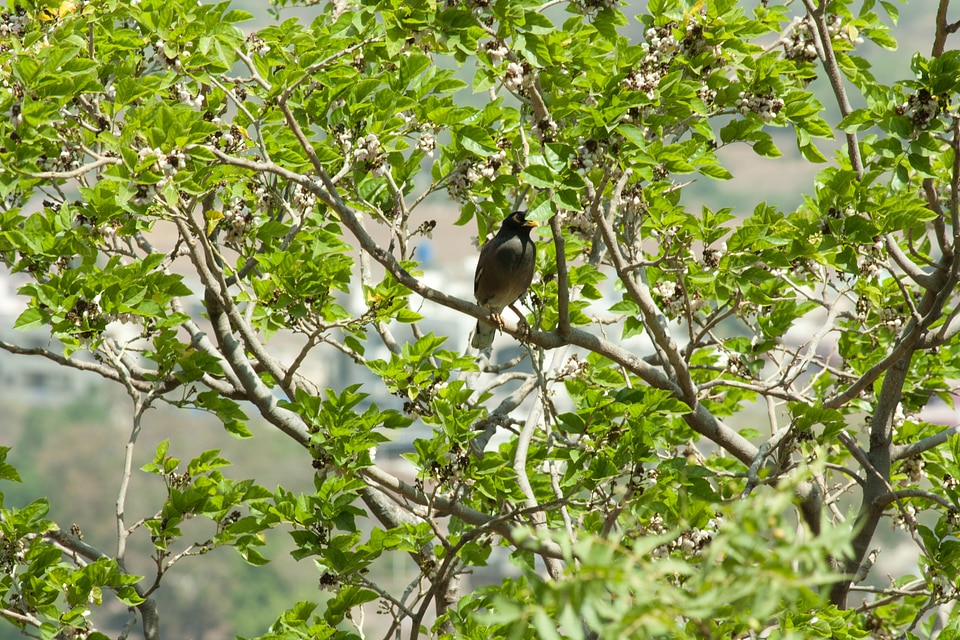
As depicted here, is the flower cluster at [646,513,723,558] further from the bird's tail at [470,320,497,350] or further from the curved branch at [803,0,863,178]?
the curved branch at [803,0,863,178]

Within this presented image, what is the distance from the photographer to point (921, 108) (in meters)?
3.48

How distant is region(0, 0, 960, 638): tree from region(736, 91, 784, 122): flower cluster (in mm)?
12

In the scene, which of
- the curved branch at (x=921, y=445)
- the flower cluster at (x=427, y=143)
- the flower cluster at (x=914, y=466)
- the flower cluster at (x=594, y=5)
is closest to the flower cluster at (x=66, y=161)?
the flower cluster at (x=427, y=143)

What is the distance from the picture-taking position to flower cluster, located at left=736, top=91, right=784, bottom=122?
3.87m

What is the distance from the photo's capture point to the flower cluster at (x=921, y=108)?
11.4ft

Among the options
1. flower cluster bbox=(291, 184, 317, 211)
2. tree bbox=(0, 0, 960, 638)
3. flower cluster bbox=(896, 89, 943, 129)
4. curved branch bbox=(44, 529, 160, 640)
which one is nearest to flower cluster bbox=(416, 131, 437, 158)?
tree bbox=(0, 0, 960, 638)

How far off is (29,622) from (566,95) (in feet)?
9.26

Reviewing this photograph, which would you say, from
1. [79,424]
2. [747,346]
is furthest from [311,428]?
[79,424]

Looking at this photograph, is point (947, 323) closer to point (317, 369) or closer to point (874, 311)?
point (874, 311)

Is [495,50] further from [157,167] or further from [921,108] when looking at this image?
[921,108]

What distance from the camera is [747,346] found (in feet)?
15.3

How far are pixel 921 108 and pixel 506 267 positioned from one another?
2185 mm

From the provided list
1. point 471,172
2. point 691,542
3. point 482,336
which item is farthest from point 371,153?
point 691,542

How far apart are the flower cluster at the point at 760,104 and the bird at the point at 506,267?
135 cm
